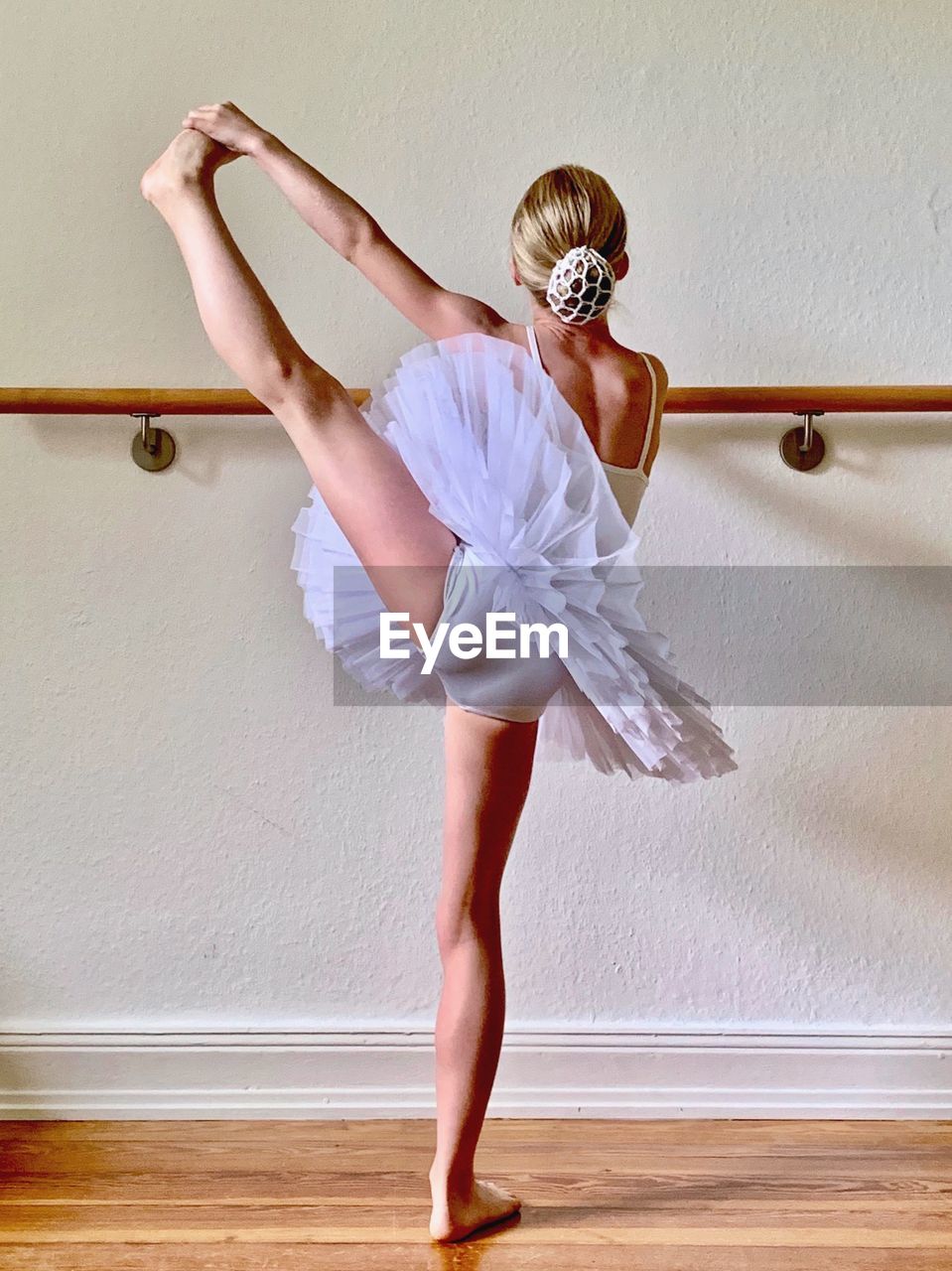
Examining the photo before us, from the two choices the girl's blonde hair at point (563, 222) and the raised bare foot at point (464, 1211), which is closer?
the girl's blonde hair at point (563, 222)

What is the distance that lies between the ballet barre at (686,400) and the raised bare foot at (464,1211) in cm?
99

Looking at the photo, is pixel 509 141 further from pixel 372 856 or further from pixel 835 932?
pixel 835 932

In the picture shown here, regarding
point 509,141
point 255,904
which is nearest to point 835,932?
point 255,904

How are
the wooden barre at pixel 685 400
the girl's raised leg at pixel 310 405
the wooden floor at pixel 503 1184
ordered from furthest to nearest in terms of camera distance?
the wooden barre at pixel 685 400, the wooden floor at pixel 503 1184, the girl's raised leg at pixel 310 405

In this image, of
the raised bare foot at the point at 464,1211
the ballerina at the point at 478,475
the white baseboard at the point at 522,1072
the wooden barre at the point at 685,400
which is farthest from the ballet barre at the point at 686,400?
the raised bare foot at the point at 464,1211

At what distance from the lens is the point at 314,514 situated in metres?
1.38

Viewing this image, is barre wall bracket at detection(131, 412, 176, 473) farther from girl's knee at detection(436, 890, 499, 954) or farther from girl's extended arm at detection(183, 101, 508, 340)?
girl's knee at detection(436, 890, 499, 954)

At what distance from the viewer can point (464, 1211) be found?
1.34m

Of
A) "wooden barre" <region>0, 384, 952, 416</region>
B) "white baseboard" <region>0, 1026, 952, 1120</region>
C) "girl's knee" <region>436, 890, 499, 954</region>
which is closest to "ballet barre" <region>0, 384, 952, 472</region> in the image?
"wooden barre" <region>0, 384, 952, 416</region>

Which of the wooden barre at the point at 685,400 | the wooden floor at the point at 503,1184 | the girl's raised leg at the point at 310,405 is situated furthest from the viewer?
the wooden barre at the point at 685,400

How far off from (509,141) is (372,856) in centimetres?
104

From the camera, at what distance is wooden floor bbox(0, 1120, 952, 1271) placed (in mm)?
1307

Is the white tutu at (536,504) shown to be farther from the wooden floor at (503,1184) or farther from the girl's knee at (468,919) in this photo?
the wooden floor at (503,1184)

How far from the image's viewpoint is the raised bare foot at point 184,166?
1.22m
